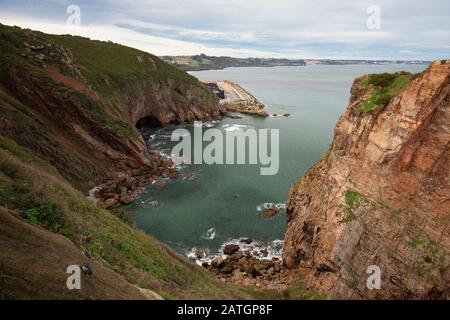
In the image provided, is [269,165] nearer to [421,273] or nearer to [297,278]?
[297,278]

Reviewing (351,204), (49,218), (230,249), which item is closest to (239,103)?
(230,249)

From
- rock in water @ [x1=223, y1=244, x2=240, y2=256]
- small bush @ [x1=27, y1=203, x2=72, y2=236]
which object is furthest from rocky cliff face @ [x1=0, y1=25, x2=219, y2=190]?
small bush @ [x1=27, y1=203, x2=72, y2=236]

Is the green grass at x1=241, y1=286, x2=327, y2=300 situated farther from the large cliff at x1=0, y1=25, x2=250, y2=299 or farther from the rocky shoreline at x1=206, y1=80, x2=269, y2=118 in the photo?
the rocky shoreline at x1=206, y1=80, x2=269, y2=118

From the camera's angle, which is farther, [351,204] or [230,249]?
[230,249]

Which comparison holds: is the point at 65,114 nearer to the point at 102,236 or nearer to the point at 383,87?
the point at 102,236

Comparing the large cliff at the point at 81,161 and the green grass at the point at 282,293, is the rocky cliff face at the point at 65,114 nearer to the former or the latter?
the large cliff at the point at 81,161

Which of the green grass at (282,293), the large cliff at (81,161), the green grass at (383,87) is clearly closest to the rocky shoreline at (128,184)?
the large cliff at (81,161)
